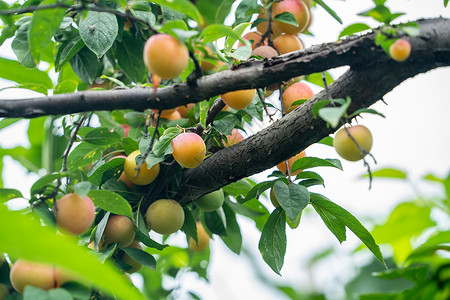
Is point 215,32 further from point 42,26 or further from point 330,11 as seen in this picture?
point 330,11

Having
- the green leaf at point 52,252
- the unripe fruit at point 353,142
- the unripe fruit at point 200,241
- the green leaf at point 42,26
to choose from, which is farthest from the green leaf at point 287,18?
the green leaf at point 52,252

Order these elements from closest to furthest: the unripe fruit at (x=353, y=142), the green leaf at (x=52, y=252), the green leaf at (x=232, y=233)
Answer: the green leaf at (x=52, y=252) < the unripe fruit at (x=353, y=142) < the green leaf at (x=232, y=233)

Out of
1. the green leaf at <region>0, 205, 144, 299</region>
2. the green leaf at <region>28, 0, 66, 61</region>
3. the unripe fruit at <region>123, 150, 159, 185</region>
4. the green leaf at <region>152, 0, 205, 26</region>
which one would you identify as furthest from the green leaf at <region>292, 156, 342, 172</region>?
the green leaf at <region>0, 205, 144, 299</region>

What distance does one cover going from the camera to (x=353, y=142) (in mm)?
664

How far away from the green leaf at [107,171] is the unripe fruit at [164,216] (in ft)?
0.34

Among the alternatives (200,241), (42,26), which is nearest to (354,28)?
(42,26)

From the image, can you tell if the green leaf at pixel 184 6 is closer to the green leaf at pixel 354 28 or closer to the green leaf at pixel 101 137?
the green leaf at pixel 354 28

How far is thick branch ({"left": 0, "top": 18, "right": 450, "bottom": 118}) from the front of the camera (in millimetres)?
609

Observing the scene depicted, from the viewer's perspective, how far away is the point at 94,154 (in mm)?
944

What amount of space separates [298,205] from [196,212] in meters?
0.42

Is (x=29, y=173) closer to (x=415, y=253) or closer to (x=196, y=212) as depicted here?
(x=196, y=212)

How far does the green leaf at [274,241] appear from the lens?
0.88 meters

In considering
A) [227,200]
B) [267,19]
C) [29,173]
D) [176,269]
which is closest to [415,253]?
[227,200]

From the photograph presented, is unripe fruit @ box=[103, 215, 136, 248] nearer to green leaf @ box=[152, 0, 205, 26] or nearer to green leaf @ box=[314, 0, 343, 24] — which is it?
green leaf @ box=[152, 0, 205, 26]
